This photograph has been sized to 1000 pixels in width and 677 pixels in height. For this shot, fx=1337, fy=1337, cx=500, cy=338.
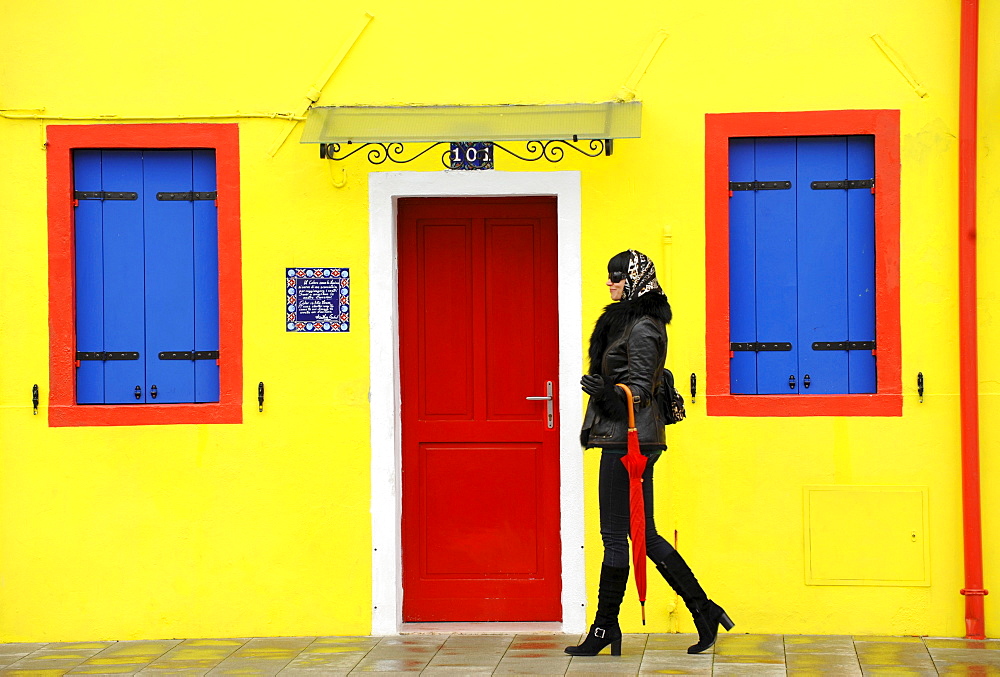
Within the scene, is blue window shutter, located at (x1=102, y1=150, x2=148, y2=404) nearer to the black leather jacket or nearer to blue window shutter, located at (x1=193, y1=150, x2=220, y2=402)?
blue window shutter, located at (x1=193, y1=150, x2=220, y2=402)

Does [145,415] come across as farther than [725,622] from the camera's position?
Yes

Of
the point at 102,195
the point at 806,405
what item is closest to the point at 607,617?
the point at 806,405

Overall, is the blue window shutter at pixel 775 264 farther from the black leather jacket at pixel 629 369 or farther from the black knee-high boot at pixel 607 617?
the black knee-high boot at pixel 607 617

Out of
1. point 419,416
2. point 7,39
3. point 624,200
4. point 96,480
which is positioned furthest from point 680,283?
point 7,39

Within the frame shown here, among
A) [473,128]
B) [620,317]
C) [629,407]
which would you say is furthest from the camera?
[473,128]

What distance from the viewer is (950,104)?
701 cm

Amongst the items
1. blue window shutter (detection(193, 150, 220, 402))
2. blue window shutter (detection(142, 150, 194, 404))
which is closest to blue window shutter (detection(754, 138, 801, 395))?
blue window shutter (detection(193, 150, 220, 402))

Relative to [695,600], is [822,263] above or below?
above

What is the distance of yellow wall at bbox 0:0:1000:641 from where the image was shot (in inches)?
280

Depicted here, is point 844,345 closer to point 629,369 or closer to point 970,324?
point 970,324

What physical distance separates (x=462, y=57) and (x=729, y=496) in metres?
2.75

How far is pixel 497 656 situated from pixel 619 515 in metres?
0.99

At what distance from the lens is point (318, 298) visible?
724cm

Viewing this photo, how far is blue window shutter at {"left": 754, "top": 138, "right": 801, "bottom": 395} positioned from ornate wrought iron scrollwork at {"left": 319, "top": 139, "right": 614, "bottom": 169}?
88cm
